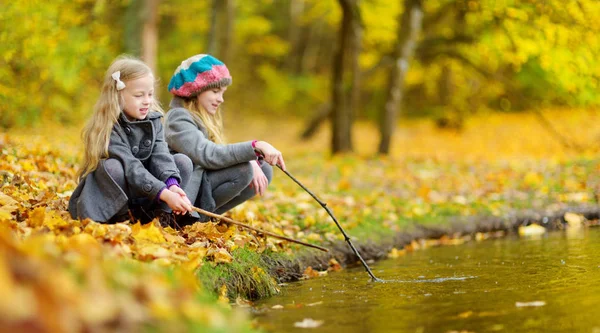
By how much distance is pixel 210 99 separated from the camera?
206 inches

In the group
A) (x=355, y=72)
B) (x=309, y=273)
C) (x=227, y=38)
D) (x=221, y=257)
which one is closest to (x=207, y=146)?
(x=221, y=257)

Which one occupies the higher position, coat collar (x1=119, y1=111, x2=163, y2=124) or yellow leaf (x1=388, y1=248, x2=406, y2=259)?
coat collar (x1=119, y1=111, x2=163, y2=124)

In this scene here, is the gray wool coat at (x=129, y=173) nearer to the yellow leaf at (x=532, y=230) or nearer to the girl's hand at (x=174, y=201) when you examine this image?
the girl's hand at (x=174, y=201)

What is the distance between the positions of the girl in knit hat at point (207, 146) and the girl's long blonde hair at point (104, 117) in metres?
0.55

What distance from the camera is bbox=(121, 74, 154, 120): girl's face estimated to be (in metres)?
4.61

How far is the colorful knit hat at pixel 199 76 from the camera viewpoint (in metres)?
5.13

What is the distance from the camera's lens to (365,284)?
4.77 m

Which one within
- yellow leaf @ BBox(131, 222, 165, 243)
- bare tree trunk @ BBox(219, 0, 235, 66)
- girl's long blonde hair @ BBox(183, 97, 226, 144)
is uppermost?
bare tree trunk @ BBox(219, 0, 235, 66)

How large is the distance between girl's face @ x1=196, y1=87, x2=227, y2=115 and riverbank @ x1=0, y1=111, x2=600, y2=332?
34.4 inches

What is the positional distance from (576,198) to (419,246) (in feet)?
8.75

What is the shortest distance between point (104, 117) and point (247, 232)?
1.34 meters

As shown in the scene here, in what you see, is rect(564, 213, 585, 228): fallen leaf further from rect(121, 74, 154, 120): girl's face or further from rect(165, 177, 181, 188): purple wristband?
rect(121, 74, 154, 120): girl's face

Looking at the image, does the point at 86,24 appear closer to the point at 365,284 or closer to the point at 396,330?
the point at 365,284

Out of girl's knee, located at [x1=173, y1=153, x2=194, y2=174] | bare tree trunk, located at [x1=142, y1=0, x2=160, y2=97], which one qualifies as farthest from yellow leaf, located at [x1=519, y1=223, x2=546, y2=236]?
bare tree trunk, located at [x1=142, y1=0, x2=160, y2=97]
